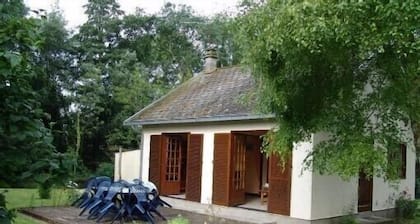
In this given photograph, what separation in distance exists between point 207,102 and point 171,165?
7.80ft

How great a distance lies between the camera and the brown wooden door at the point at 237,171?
12.1 metres

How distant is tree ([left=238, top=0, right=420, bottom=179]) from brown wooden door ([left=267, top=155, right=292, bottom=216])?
212 cm

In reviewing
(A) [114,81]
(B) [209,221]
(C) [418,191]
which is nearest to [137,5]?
(A) [114,81]

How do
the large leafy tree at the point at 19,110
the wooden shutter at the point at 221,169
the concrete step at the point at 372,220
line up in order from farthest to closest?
the wooden shutter at the point at 221,169 < the concrete step at the point at 372,220 < the large leafy tree at the point at 19,110

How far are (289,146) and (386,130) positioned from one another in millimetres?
1656

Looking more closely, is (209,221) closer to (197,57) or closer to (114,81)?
(114,81)

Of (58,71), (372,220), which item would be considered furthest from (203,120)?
(58,71)

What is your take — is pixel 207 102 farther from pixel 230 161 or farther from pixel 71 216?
pixel 71 216

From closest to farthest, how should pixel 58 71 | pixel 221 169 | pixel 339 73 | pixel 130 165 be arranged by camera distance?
pixel 339 73 → pixel 221 169 → pixel 130 165 → pixel 58 71

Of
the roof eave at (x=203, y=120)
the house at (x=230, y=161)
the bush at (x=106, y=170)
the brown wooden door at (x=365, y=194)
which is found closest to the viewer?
the house at (x=230, y=161)

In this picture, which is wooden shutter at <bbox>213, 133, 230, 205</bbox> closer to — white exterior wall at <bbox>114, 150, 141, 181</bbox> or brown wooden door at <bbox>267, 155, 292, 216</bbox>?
brown wooden door at <bbox>267, 155, 292, 216</bbox>

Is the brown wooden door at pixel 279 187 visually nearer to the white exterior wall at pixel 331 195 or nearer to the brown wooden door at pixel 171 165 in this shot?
the white exterior wall at pixel 331 195

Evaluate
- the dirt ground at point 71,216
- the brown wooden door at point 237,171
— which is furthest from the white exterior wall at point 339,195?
the brown wooden door at point 237,171

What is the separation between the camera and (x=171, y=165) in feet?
48.1
